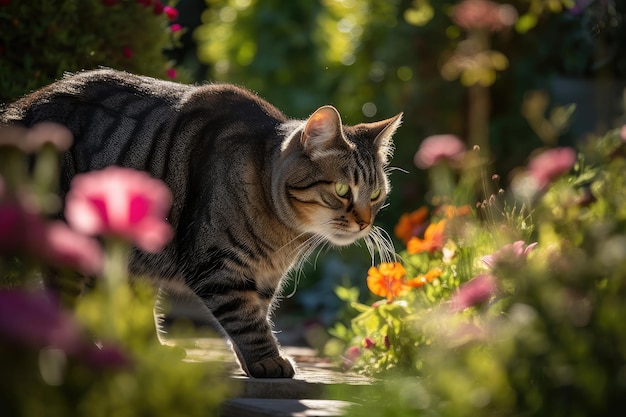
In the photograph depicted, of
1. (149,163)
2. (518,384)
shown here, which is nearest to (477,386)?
(518,384)

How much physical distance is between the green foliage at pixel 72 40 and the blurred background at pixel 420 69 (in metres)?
2.23

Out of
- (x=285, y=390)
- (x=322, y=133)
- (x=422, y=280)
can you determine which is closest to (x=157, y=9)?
(x=322, y=133)

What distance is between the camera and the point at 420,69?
26.2 ft

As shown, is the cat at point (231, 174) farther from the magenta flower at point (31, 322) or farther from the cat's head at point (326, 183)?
the magenta flower at point (31, 322)

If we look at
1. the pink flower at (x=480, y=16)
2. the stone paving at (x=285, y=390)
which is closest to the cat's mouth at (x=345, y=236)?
the stone paving at (x=285, y=390)

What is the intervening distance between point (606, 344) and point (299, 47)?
24.5 ft

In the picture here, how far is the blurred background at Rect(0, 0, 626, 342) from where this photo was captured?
7.13 meters

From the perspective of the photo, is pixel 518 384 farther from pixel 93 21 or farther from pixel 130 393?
pixel 93 21

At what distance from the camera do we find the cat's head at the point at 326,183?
3732 mm

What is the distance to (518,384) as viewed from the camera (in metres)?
2.26

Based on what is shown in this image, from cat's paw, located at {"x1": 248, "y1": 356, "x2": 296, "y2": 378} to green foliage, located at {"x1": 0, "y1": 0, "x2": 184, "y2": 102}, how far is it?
1.66 m

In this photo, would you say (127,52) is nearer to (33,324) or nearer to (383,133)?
(383,133)

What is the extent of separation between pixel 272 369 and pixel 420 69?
4940mm

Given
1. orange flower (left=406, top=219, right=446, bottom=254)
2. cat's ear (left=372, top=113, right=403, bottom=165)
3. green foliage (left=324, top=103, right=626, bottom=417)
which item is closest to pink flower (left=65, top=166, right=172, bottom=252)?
green foliage (left=324, top=103, right=626, bottom=417)
